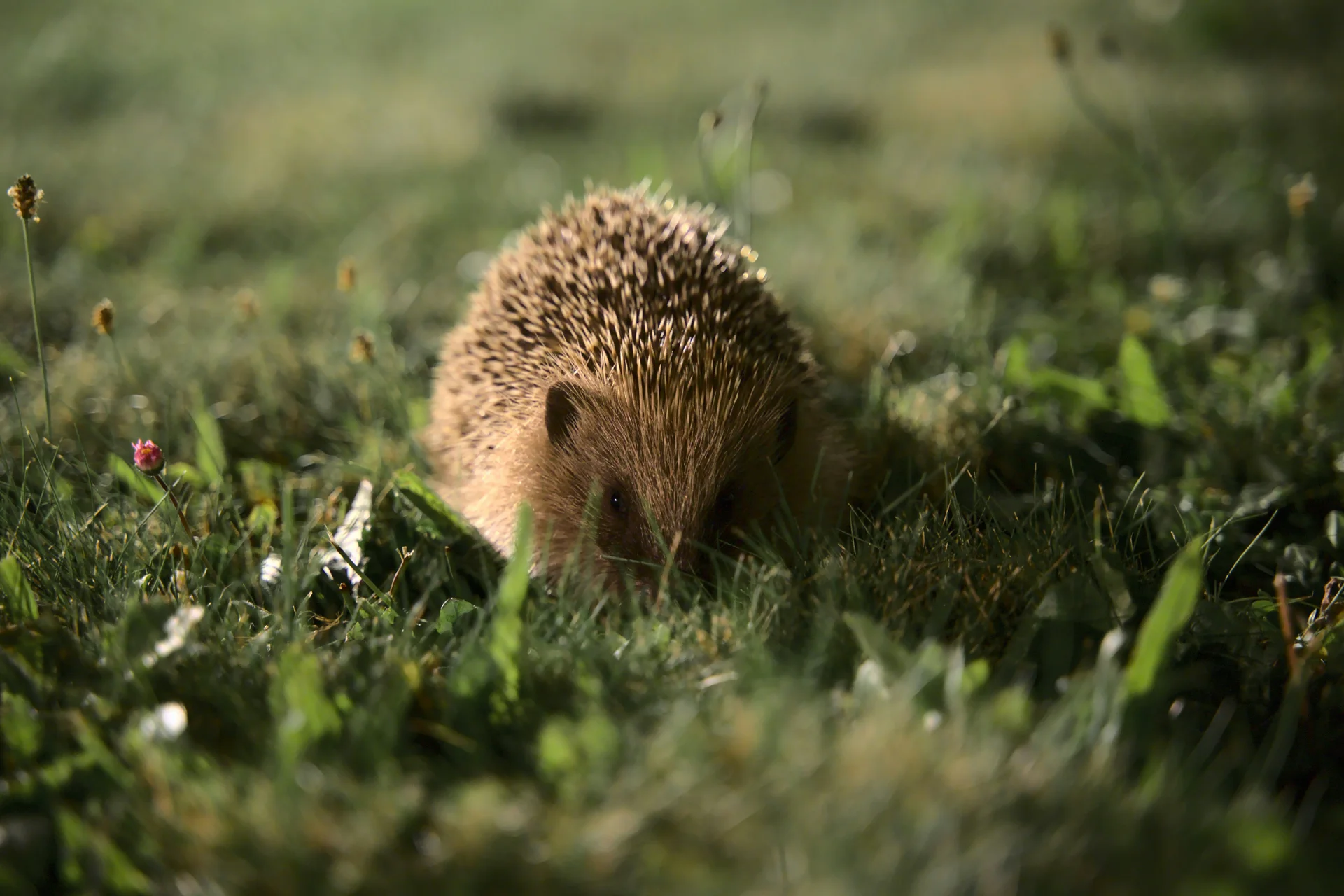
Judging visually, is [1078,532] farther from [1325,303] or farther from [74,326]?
[74,326]

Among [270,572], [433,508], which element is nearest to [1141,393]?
[433,508]

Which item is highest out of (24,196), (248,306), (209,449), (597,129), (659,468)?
(597,129)

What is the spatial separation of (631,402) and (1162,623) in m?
1.47

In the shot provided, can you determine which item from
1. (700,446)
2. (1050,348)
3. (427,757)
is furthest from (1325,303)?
(427,757)

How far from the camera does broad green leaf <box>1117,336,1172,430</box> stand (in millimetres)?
3100

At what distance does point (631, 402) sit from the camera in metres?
2.75

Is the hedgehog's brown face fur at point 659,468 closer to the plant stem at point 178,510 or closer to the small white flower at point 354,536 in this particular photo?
the small white flower at point 354,536

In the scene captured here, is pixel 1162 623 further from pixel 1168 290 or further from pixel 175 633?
pixel 1168 290

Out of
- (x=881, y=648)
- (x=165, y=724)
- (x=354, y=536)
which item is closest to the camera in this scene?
(x=165, y=724)

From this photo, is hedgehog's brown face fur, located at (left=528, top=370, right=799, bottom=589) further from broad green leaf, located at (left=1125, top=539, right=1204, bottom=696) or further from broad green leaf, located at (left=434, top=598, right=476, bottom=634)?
broad green leaf, located at (left=1125, top=539, right=1204, bottom=696)

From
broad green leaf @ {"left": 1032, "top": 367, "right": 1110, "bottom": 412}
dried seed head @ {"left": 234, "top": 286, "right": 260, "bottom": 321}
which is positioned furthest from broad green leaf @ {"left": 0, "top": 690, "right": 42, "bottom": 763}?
broad green leaf @ {"left": 1032, "top": 367, "right": 1110, "bottom": 412}

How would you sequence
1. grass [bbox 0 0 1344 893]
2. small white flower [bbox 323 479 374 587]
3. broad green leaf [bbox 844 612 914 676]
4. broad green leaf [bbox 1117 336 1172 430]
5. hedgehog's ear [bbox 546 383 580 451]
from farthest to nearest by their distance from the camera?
1. broad green leaf [bbox 1117 336 1172 430]
2. hedgehog's ear [bbox 546 383 580 451]
3. small white flower [bbox 323 479 374 587]
4. broad green leaf [bbox 844 612 914 676]
5. grass [bbox 0 0 1344 893]

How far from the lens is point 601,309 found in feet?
9.73

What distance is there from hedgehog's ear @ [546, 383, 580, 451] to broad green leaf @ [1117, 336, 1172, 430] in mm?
1753
